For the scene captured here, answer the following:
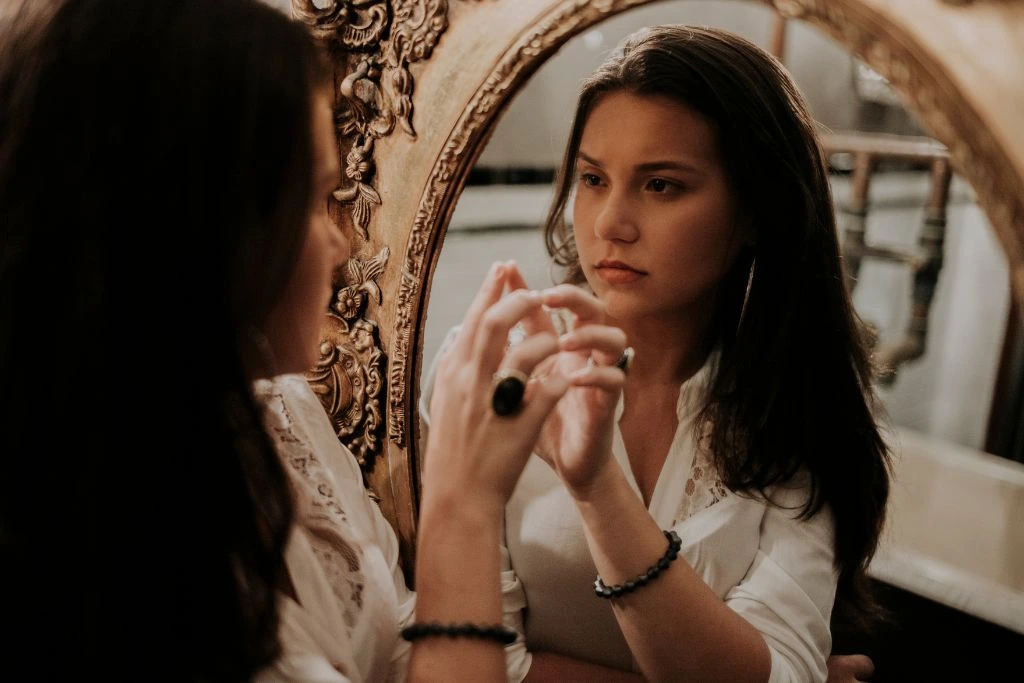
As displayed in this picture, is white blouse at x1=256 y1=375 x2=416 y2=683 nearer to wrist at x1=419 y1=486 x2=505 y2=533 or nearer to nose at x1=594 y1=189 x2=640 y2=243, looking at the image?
wrist at x1=419 y1=486 x2=505 y2=533

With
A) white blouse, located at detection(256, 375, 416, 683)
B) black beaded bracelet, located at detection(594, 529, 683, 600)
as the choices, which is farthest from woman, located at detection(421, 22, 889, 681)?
white blouse, located at detection(256, 375, 416, 683)

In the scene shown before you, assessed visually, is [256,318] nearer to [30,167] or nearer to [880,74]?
[30,167]

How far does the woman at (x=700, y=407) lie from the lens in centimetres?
55

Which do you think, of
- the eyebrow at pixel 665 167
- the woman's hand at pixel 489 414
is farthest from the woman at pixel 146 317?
the eyebrow at pixel 665 167

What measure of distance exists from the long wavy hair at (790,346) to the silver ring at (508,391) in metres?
0.19

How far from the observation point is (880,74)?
0.46m

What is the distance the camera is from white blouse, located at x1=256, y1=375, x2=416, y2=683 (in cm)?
50

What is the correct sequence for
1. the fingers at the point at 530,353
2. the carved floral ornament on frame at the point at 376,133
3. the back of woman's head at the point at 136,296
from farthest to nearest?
the carved floral ornament on frame at the point at 376,133 < the fingers at the point at 530,353 < the back of woman's head at the point at 136,296

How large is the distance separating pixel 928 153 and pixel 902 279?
22 cm

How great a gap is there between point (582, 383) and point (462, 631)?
0.17 metres

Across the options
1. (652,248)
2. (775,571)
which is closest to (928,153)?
(652,248)

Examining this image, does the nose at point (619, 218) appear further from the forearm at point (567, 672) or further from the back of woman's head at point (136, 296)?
the forearm at point (567, 672)

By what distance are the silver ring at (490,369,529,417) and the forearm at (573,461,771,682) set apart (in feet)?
0.29

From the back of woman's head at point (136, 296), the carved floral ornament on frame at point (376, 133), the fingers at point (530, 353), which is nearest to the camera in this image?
the back of woman's head at point (136, 296)
